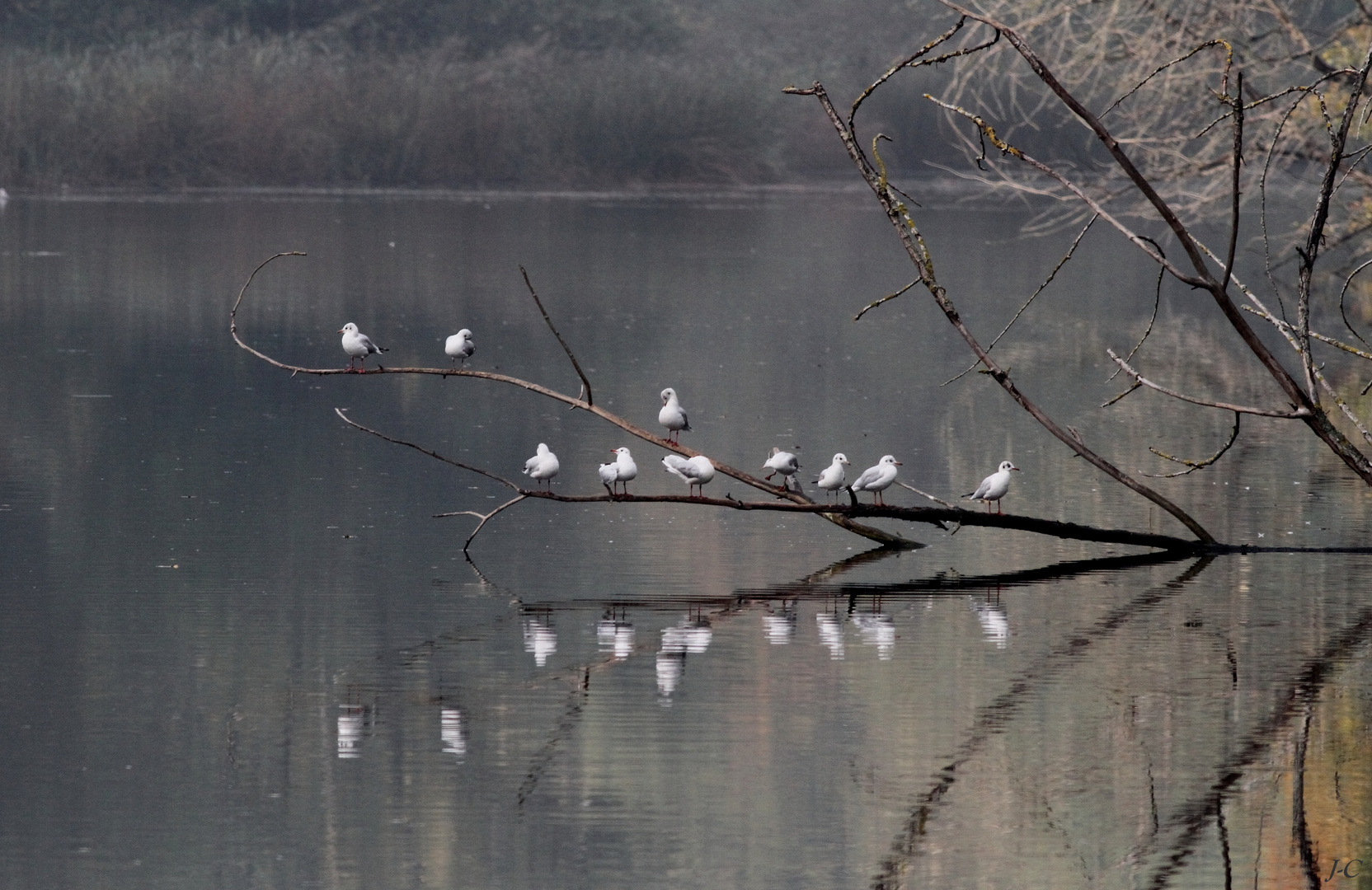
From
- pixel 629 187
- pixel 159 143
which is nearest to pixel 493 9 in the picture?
pixel 629 187

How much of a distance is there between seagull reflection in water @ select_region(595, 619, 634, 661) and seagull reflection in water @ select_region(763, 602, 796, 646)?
0.45m

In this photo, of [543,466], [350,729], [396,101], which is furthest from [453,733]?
[396,101]

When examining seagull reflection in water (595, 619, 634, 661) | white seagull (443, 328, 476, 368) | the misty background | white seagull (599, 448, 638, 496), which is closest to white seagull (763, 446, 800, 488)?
white seagull (599, 448, 638, 496)

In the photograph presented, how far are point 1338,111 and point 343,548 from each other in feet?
38.6

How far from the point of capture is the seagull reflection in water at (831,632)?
7449 millimetres

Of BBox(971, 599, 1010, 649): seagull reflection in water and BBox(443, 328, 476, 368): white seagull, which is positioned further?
BBox(443, 328, 476, 368): white seagull

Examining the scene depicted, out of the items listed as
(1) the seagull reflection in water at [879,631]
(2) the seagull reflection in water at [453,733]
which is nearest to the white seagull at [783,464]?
(1) the seagull reflection in water at [879,631]

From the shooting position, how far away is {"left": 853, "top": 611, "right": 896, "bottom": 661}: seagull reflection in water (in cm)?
750

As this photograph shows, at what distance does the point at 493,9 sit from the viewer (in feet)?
174

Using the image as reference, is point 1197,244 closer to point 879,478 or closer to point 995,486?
point 995,486

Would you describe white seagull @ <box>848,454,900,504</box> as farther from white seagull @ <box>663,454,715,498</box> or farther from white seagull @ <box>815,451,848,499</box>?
white seagull @ <box>663,454,715,498</box>

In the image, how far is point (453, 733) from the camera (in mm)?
6348

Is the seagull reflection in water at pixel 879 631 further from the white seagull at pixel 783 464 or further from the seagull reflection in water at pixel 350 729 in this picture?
the seagull reflection in water at pixel 350 729

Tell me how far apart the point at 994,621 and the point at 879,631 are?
44 cm
